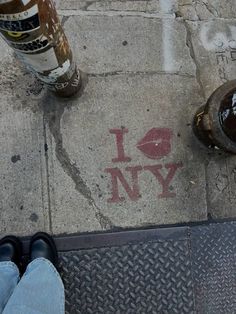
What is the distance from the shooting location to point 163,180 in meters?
2.91

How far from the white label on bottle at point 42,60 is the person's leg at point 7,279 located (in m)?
1.13

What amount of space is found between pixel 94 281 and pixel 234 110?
4.29ft

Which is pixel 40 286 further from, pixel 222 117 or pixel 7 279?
pixel 222 117

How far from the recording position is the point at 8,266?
8.56 feet

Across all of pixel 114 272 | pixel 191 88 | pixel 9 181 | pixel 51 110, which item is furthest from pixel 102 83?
pixel 114 272

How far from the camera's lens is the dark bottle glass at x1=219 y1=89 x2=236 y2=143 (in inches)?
97.4

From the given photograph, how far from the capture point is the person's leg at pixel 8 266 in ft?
8.20

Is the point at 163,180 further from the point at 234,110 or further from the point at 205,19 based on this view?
the point at 205,19

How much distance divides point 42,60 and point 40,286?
1.21 meters

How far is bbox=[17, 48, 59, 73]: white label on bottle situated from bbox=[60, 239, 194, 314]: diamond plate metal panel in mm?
1151

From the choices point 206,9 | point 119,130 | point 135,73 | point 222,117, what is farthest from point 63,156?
point 206,9

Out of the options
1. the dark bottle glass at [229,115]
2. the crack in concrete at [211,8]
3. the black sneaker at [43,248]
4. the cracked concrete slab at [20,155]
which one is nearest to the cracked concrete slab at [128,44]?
the crack in concrete at [211,8]

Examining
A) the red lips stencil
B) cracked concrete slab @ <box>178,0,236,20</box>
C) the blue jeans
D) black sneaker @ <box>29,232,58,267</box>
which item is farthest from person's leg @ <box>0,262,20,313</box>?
cracked concrete slab @ <box>178,0,236,20</box>

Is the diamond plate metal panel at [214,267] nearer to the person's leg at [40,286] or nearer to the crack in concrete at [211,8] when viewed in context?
the person's leg at [40,286]
